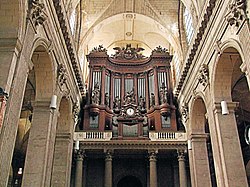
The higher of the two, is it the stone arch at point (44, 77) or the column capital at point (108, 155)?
the stone arch at point (44, 77)

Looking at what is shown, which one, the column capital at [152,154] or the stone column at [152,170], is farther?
the column capital at [152,154]

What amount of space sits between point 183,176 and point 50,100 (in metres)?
9.46

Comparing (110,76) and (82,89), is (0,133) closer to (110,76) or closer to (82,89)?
(82,89)

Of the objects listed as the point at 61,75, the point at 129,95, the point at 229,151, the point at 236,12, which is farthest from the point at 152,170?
the point at 236,12

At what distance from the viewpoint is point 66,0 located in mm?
13180

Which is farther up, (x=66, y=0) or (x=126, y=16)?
(x=126, y=16)

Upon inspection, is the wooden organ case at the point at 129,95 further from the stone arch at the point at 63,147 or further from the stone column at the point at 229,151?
the stone column at the point at 229,151

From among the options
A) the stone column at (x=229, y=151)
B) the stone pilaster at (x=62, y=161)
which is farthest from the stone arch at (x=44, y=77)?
the stone column at (x=229, y=151)

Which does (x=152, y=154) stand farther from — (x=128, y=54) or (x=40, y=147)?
(x=40, y=147)

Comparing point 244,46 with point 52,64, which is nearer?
point 244,46

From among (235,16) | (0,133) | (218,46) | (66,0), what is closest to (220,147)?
(218,46)

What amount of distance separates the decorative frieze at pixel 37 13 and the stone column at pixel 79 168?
9758 millimetres

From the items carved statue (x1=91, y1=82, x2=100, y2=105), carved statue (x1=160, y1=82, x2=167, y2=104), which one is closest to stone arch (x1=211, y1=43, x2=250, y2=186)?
carved statue (x1=160, y1=82, x2=167, y2=104)

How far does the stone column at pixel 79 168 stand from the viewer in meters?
16.7
